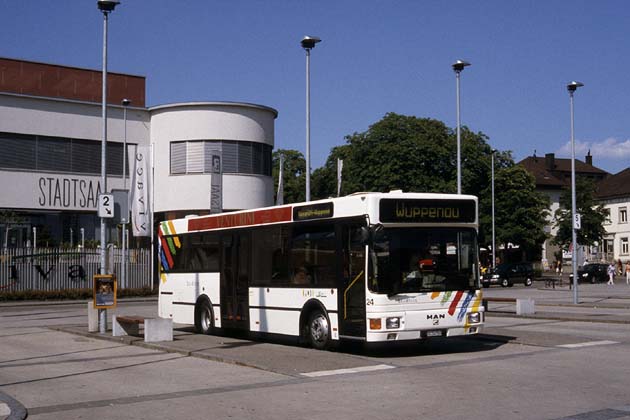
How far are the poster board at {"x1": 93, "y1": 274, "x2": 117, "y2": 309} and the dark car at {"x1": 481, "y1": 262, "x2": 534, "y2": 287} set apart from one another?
45272 millimetres

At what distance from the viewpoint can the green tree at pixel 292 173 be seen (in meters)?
92.1

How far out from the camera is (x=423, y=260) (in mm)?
15531

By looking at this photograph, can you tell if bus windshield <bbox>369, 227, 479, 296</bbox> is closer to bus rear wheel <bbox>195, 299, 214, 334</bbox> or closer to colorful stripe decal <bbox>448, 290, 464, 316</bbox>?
colorful stripe decal <bbox>448, 290, 464, 316</bbox>

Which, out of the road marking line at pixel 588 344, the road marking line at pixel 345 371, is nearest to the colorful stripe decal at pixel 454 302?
the road marking line at pixel 345 371

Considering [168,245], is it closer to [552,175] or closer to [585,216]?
[585,216]

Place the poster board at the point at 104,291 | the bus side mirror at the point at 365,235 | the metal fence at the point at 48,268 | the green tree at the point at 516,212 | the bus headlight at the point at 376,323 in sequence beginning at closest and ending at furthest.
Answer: the bus side mirror at the point at 365,235, the bus headlight at the point at 376,323, the poster board at the point at 104,291, the metal fence at the point at 48,268, the green tree at the point at 516,212

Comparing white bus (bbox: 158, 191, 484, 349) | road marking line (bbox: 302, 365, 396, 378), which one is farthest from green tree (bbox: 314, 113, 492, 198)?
road marking line (bbox: 302, 365, 396, 378)

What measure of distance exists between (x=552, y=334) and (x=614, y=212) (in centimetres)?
8422

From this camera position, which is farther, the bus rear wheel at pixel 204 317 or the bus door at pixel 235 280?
the bus rear wheel at pixel 204 317

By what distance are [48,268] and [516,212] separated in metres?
43.9

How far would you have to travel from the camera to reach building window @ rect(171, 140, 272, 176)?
50.1 m

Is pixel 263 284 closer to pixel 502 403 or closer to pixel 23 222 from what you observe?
pixel 502 403

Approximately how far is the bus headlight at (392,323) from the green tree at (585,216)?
71.1 m

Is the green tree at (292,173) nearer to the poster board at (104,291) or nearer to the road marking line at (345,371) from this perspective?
the poster board at (104,291)
